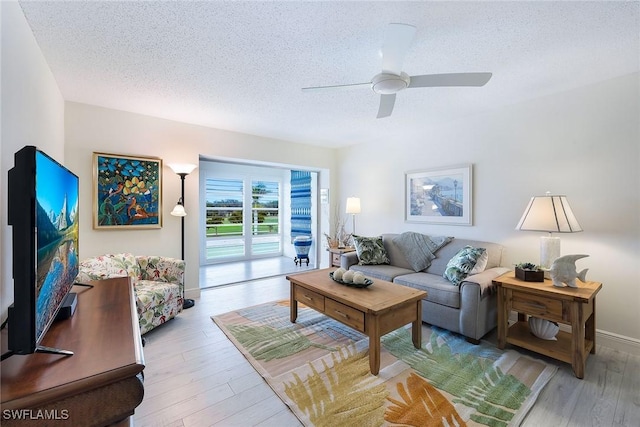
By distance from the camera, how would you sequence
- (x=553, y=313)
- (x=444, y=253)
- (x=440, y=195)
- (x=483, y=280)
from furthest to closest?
(x=440, y=195)
(x=444, y=253)
(x=483, y=280)
(x=553, y=313)

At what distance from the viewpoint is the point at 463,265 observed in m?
2.70

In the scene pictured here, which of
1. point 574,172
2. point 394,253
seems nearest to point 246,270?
point 394,253

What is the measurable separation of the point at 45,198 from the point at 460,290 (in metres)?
2.95

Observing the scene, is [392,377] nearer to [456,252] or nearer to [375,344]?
[375,344]

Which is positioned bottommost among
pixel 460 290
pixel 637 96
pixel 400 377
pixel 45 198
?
pixel 400 377

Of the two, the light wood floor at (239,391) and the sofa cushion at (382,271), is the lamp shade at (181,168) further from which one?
the sofa cushion at (382,271)

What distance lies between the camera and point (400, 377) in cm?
199

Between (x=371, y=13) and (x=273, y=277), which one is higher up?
(x=371, y=13)

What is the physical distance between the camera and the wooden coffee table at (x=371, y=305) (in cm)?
204

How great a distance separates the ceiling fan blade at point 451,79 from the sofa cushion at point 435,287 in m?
1.80

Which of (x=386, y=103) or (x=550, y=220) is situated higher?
(x=386, y=103)

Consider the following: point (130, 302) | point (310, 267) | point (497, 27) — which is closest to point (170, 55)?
point (130, 302)

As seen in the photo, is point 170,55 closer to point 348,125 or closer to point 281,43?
point 281,43

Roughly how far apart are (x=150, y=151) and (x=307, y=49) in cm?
253
